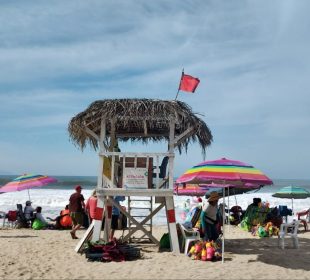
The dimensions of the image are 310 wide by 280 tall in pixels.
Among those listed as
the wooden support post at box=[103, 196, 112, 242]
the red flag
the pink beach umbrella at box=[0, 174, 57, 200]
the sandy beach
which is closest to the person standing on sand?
the sandy beach

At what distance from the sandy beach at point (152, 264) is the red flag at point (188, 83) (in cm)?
369

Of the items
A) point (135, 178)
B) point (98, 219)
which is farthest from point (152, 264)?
point (135, 178)

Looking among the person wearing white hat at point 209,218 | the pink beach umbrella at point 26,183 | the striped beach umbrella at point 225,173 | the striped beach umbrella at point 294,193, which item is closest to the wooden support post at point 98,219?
the striped beach umbrella at point 225,173

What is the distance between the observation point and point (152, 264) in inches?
314

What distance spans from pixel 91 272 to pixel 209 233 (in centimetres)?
296

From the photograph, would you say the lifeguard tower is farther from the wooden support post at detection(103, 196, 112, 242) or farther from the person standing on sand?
the person standing on sand

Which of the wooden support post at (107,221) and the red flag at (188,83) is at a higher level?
the red flag at (188,83)

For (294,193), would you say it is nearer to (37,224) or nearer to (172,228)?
(172,228)

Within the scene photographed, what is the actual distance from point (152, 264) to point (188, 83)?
13.4 ft

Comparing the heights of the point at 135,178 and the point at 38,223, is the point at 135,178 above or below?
above

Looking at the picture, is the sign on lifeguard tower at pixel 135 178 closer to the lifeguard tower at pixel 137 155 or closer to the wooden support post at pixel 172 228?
the lifeguard tower at pixel 137 155

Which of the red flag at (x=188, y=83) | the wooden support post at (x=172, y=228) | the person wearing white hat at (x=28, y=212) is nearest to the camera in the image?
the wooden support post at (x=172, y=228)

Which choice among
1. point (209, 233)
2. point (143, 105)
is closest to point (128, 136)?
point (143, 105)

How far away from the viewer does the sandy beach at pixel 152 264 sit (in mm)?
7107
